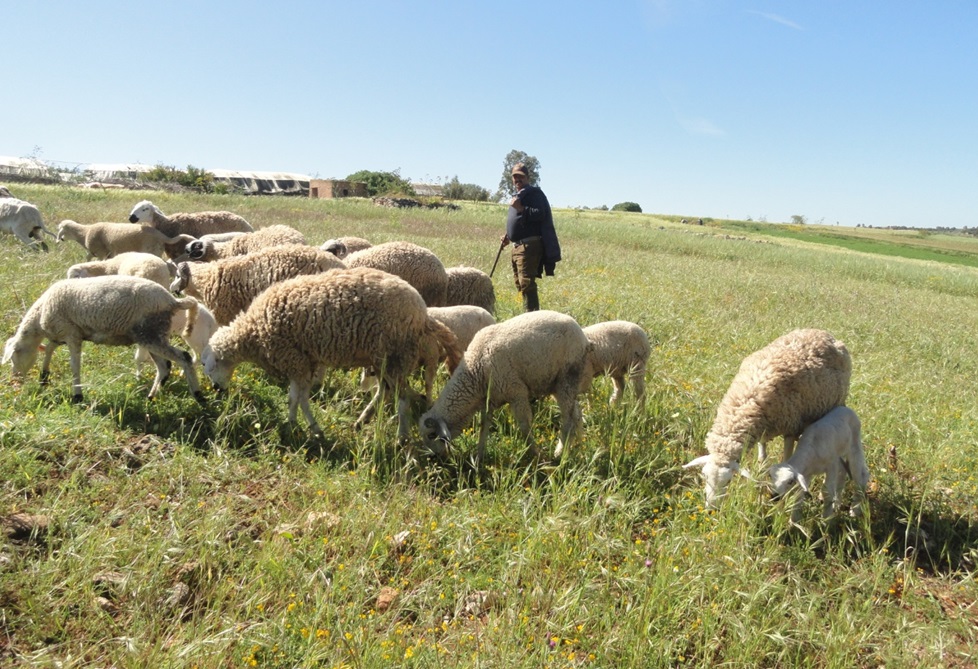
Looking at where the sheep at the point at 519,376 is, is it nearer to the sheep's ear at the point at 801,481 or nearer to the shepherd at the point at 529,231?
the sheep's ear at the point at 801,481

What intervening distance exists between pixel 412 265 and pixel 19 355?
4.06 m

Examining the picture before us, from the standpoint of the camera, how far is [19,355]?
527 centimetres

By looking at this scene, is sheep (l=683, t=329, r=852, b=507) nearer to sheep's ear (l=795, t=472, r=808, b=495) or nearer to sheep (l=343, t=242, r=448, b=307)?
sheep's ear (l=795, t=472, r=808, b=495)

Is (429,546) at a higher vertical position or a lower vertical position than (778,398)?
lower

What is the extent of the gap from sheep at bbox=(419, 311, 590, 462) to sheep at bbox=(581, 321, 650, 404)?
2.72ft

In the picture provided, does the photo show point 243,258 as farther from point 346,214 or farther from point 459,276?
point 346,214

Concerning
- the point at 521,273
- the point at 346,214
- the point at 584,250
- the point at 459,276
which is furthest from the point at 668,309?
the point at 346,214

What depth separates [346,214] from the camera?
31.0 m

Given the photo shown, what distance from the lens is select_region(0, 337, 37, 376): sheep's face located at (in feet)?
17.2

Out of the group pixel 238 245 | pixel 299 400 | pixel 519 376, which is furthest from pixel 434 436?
pixel 238 245

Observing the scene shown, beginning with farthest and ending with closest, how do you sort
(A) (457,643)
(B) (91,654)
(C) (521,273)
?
(C) (521,273), (A) (457,643), (B) (91,654)

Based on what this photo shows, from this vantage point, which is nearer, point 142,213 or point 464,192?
point 142,213

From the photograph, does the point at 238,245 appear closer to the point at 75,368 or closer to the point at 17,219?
the point at 75,368

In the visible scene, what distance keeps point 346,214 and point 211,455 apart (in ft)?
91.9
